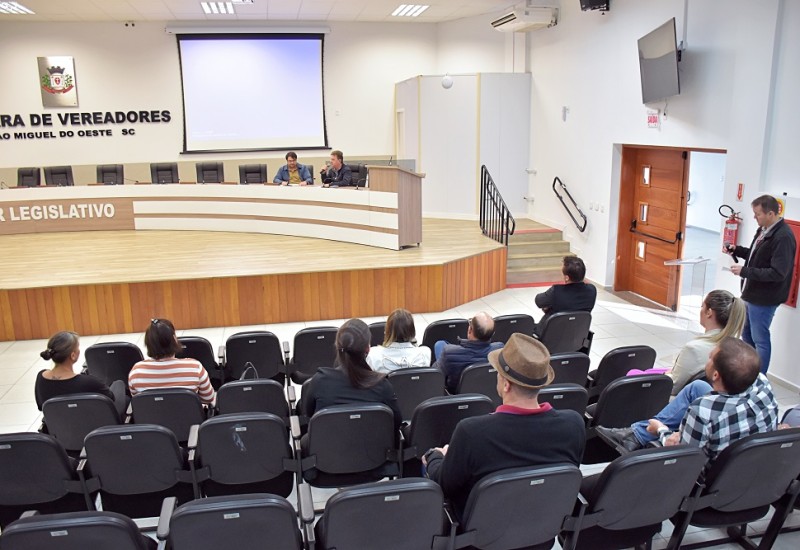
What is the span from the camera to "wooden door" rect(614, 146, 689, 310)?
24.2 ft

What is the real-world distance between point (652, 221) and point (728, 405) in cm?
582

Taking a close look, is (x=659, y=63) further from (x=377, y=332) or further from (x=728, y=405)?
(x=728, y=405)

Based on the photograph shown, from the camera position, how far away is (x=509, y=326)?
4859 millimetres

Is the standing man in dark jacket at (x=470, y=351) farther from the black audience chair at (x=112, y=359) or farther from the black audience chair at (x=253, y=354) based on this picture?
the black audience chair at (x=112, y=359)

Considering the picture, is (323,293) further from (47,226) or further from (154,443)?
(47,226)

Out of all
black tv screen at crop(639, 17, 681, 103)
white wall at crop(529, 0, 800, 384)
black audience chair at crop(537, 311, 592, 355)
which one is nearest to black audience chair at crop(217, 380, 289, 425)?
black audience chair at crop(537, 311, 592, 355)

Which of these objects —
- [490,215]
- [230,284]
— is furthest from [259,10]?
[230,284]

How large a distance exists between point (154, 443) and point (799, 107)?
5.40 meters

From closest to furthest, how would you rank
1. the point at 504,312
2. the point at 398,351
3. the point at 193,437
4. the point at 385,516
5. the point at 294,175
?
the point at 385,516 < the point at 193,437 < the point at 398,351 < the point at 504,312 < the point at 294,175

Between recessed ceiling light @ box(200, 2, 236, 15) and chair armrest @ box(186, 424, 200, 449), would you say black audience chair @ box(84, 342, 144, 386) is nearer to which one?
chair armrest @ box(186, 424, 200, 449)

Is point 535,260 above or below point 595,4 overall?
below

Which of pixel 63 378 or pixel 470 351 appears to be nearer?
pixel 63 378

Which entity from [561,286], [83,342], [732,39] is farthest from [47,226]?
[732,39]

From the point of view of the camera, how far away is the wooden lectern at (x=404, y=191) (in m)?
7.86
